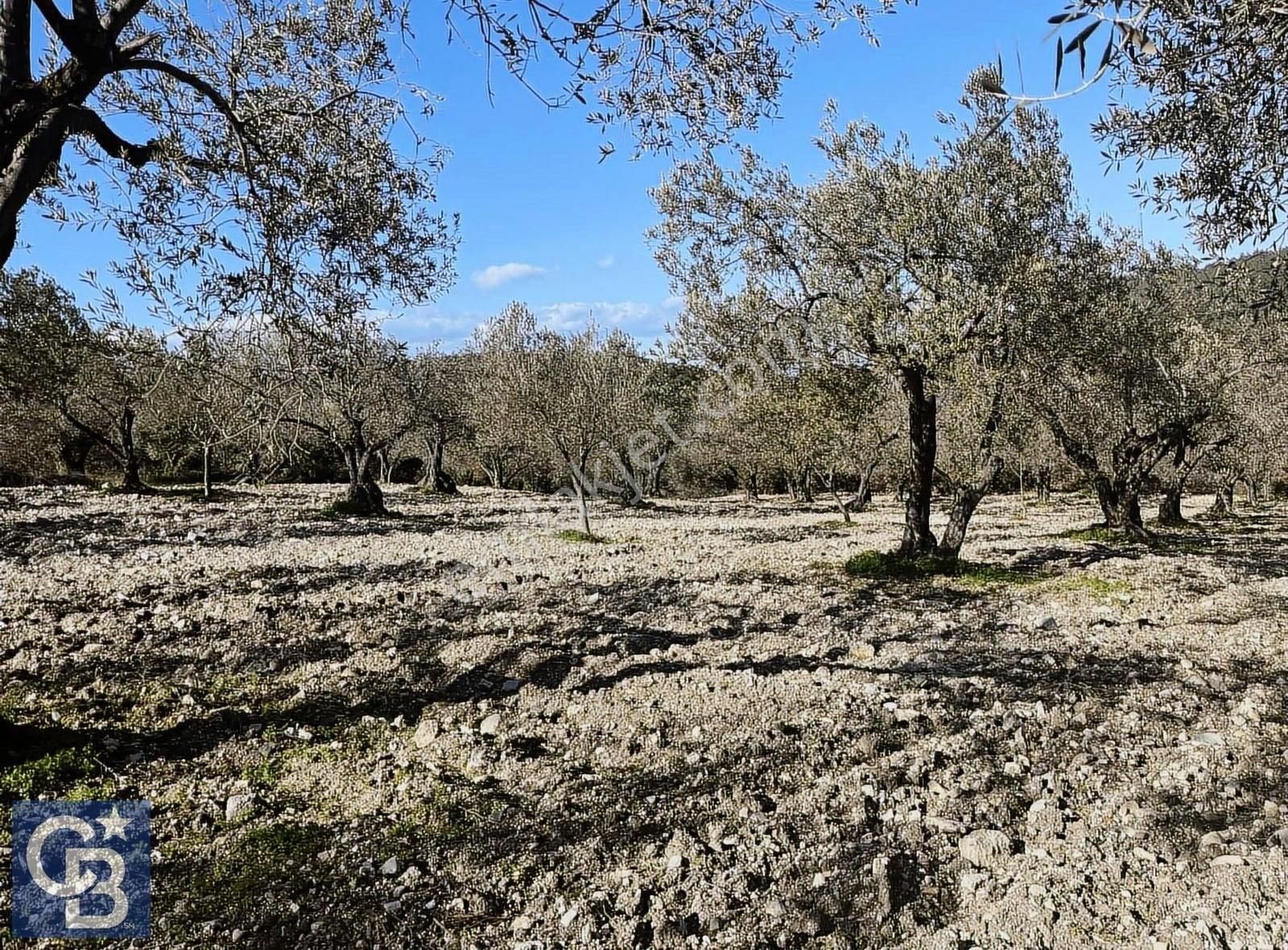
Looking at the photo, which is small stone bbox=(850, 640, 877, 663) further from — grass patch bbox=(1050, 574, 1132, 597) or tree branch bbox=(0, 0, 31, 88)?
tree branch bbox=(0, 0, 31, 88)

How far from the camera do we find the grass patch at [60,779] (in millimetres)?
5629

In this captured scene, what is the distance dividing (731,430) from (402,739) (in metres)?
31.9

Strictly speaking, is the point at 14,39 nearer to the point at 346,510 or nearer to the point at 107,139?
the point at 107,139

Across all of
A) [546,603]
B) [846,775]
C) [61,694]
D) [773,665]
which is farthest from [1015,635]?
[61,694]

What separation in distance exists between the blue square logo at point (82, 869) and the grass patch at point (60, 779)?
0.17 m

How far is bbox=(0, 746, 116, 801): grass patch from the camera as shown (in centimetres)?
563

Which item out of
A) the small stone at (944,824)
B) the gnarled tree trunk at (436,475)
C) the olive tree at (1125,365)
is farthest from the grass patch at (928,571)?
the gnarled tree trunk at (436,475)

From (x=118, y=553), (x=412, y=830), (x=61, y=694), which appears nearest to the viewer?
(x=412, y=830)

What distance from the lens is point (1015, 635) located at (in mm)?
10438

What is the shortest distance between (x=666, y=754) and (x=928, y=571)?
10.2 m

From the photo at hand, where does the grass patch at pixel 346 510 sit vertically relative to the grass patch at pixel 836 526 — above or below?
above

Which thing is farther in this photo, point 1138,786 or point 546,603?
point 546,603

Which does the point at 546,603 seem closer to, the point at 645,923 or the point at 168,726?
the point at 168,726

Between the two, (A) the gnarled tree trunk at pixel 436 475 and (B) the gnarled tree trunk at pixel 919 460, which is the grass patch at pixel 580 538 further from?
(A) the gnarled tree trunk at pixel 436 475
